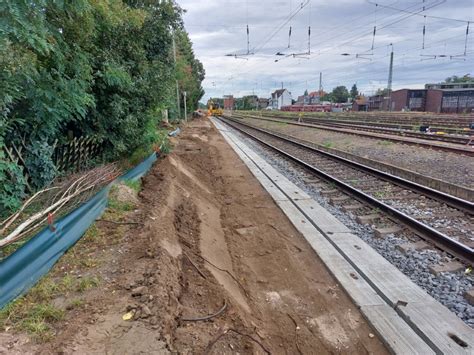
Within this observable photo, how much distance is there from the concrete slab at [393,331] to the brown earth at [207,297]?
0.38 feet

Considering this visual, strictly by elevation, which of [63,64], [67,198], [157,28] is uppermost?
[157,28]

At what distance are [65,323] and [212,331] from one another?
1.47 meters

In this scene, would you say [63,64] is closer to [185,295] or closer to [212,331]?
[185,295]

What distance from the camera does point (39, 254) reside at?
4250 millimetres

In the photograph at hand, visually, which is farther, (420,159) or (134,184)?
(420,159)

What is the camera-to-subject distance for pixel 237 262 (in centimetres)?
601

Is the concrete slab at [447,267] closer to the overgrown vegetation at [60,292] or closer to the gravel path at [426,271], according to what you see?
the gravel path at [426,271]

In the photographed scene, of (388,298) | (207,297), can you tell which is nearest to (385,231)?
(388,298)

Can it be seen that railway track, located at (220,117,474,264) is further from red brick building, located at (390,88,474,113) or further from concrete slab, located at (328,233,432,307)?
red brick building, located at (390,88,474,113)

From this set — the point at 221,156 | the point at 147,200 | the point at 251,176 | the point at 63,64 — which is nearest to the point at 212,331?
the point at 147,200

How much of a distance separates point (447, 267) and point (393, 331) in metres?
2.11

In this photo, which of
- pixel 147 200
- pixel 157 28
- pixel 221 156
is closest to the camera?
pixel 147 200

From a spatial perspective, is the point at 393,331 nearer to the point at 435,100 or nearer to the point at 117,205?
the point at 117,205

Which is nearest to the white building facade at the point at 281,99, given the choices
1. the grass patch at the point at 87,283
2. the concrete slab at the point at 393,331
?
the concrete slab at the point at 393,331
